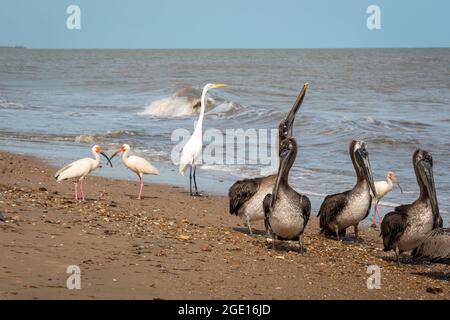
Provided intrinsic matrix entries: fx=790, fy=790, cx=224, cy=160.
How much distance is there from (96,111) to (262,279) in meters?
20.9

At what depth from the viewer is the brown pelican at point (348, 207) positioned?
8711 millimetres

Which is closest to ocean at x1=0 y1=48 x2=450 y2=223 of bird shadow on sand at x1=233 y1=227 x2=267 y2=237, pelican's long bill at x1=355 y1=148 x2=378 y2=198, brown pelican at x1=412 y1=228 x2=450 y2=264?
pelican's long bill at x1=355 y1=148 x2=378 y2=198

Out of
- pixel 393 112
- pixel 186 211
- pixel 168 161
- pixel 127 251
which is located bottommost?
pixel 127 251

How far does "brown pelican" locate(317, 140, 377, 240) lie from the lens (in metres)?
8.71

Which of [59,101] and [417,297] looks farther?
[59,101]

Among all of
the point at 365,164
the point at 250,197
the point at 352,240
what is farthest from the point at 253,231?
the point at 365,164

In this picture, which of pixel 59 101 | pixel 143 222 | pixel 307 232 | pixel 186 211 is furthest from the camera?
pixel 59 101

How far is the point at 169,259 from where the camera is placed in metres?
6.69

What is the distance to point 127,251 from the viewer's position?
6.78 m

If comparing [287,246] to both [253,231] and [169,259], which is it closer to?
[253,231]

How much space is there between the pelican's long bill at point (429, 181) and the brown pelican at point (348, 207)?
0.79 metres

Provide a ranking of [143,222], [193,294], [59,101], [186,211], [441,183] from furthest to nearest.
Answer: [59,101], [441,183], [186,211], [143,222], [193,294]

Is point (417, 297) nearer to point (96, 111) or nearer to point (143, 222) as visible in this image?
point (143, 222)
